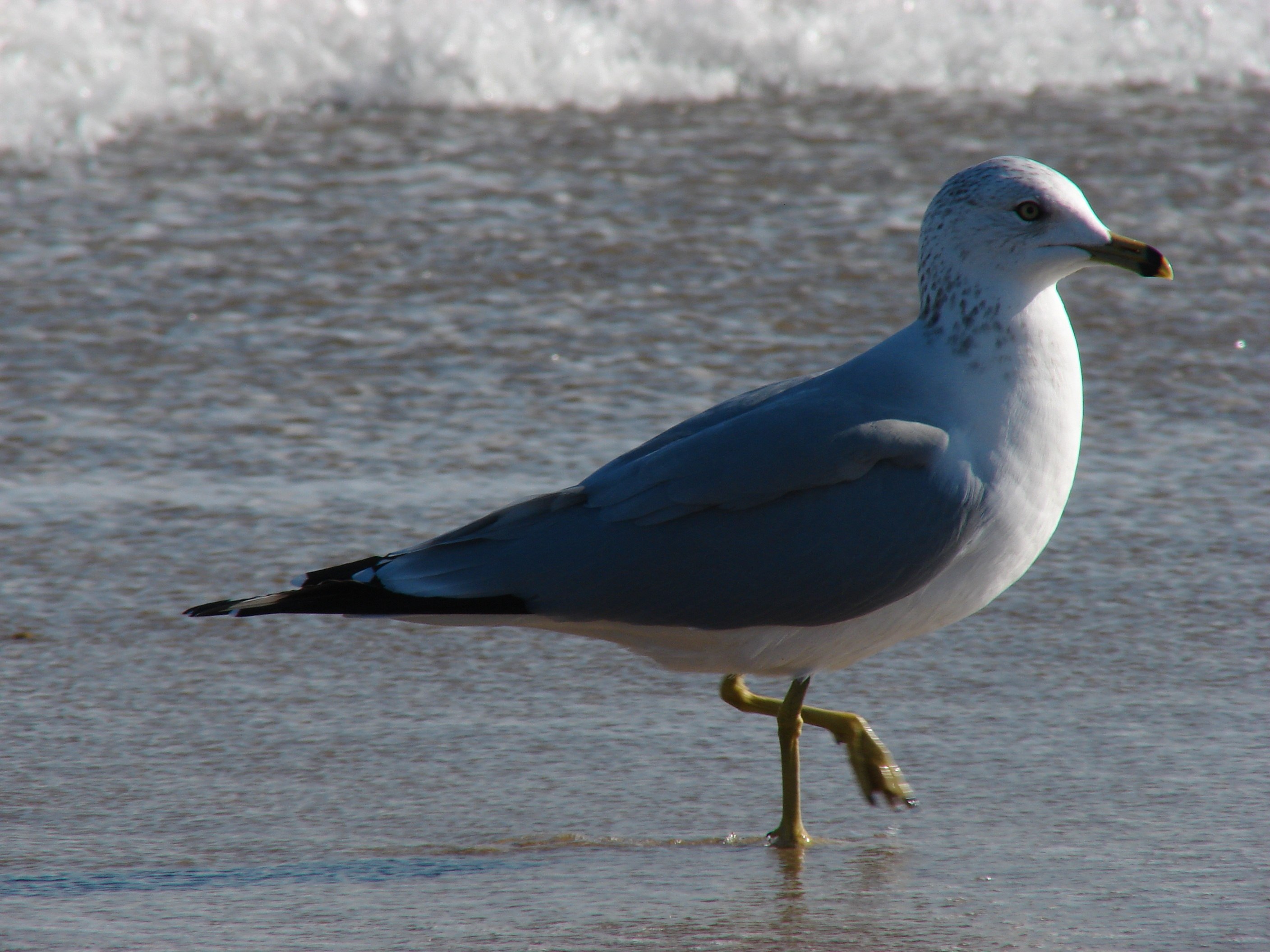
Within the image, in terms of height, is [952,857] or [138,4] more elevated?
[138,4]

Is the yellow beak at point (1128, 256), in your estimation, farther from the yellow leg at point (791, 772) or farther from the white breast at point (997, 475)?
the yellow leg at point (791, 772)

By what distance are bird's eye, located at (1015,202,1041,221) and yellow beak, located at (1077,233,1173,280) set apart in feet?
0.31

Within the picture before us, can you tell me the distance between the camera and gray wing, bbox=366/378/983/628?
309cm

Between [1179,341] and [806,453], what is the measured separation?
2.63 meters

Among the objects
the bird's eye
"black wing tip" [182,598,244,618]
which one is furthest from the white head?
"black wing tip" [182,598,244,618]

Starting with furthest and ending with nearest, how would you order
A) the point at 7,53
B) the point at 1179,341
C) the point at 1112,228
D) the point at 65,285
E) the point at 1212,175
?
the point at 7,53, the point at 1212,175, the point at 1112,228, the point at 65,285, the point at 1179,341

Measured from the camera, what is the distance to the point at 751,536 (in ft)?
10.4

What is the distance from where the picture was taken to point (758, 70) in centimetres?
811

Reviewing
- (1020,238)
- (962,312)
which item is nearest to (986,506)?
(962,312)

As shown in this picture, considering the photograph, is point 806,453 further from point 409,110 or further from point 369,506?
point 409,110

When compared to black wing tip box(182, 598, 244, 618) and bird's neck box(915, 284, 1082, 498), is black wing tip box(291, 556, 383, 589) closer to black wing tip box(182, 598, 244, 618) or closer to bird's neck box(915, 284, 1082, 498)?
black wing tip box(182, 598, 244, 618)

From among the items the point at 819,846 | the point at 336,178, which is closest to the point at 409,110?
the point at 336,178

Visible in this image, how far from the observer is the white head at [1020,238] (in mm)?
3270

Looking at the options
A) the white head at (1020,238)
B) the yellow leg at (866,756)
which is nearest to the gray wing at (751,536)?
the yellow leg at (866,756)
